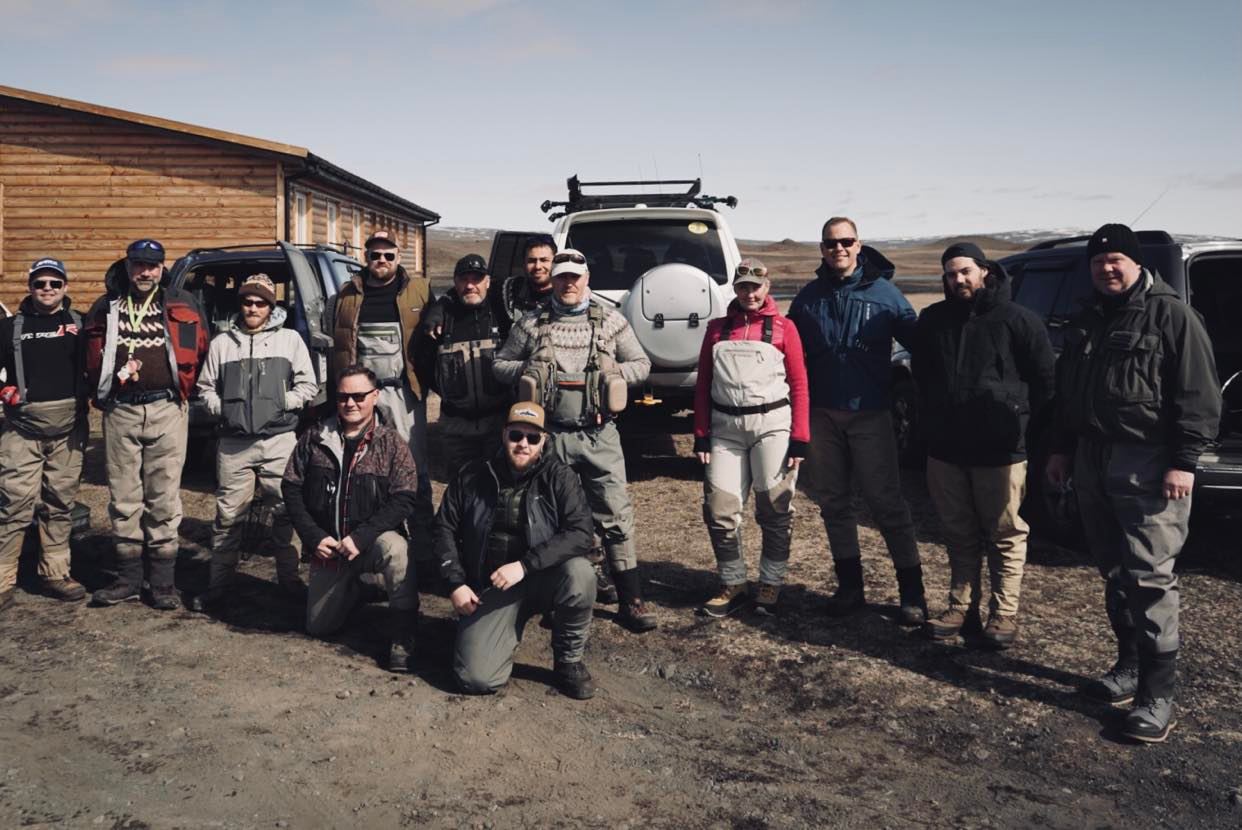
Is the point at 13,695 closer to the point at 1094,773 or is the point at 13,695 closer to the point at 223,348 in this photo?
the point at 223,348

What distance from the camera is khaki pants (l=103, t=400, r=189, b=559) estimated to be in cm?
546

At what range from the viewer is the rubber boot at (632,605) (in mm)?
5137

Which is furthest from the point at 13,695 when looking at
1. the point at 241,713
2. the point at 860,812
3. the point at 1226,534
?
the point at 1226,534

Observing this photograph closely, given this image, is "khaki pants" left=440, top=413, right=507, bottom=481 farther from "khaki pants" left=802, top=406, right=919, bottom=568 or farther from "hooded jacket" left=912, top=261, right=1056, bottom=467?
"hooded jacket" left=912, top=261, right=1056, bottom=467

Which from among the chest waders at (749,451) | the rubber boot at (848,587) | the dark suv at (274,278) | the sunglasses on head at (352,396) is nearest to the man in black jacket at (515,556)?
the sunglasses on head at (352,396)

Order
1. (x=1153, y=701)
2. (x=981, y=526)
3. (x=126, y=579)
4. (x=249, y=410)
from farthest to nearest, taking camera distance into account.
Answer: (x=126, y=579) < (x=249, y=410) < (x=981, y=526) < (x=1153, y=701)

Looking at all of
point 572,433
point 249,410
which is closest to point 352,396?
point 249,410

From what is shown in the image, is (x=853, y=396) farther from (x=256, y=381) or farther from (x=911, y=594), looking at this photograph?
(x=256, y=381)

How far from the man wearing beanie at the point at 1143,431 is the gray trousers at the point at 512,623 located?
2283 mm

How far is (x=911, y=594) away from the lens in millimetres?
5227

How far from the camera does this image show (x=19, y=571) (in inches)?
242

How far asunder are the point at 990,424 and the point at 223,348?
4.10 meters

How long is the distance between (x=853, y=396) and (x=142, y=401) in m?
3.93

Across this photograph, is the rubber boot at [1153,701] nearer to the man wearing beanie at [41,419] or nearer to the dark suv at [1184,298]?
the dark suv at [1184,298]
